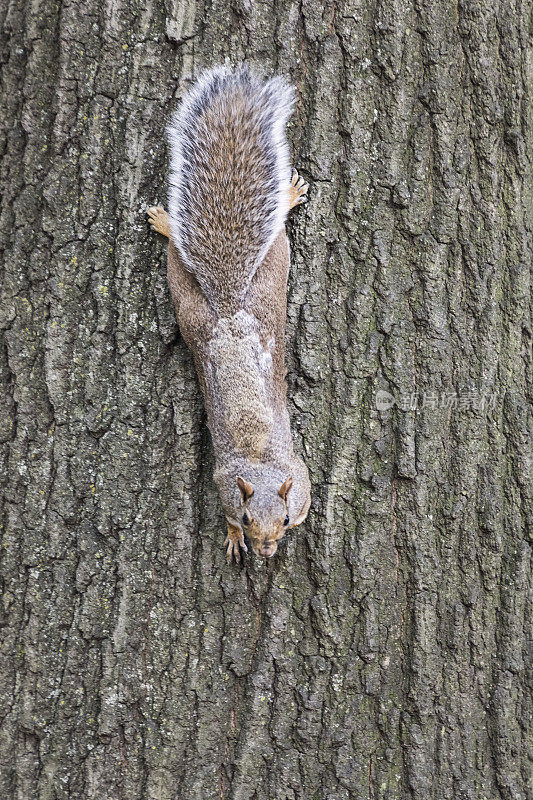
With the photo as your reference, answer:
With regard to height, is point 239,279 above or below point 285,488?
above

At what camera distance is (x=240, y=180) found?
2.03m

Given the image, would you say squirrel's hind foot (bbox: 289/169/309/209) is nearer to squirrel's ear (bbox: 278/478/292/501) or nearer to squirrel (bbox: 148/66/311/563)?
squirrel (bbox: 148/66/311/563)

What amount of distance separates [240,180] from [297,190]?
0.20 m

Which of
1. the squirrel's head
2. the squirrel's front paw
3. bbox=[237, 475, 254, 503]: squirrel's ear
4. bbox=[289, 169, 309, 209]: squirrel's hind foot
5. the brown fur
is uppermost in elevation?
bbox=[289, 169, 309, 209]: squirrel's hind foot

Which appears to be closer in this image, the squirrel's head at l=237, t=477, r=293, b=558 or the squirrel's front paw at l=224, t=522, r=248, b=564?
the squirrel's head at l=237, t=477, r=293, b=558

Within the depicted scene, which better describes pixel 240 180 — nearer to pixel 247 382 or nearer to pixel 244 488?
pixel 247 382

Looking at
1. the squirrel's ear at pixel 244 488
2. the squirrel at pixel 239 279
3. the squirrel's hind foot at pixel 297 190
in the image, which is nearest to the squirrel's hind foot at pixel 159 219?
the squirrel at pixel 239 279

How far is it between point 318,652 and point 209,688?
0.36 m

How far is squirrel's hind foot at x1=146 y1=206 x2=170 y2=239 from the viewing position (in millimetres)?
1953

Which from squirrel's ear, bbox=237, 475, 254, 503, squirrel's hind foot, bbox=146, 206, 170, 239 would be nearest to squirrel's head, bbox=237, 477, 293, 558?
squirrel's ear, bbox=237, 475, 254, 503

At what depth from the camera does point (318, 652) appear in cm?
197

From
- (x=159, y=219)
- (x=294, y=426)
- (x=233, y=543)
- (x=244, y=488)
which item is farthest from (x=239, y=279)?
(x=233, y=543)

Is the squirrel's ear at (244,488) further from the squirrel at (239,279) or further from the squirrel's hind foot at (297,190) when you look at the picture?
the squirrel's hind foot at (297,190)

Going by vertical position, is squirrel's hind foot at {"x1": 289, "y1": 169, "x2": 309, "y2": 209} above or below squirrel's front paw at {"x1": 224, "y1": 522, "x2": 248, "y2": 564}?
above
